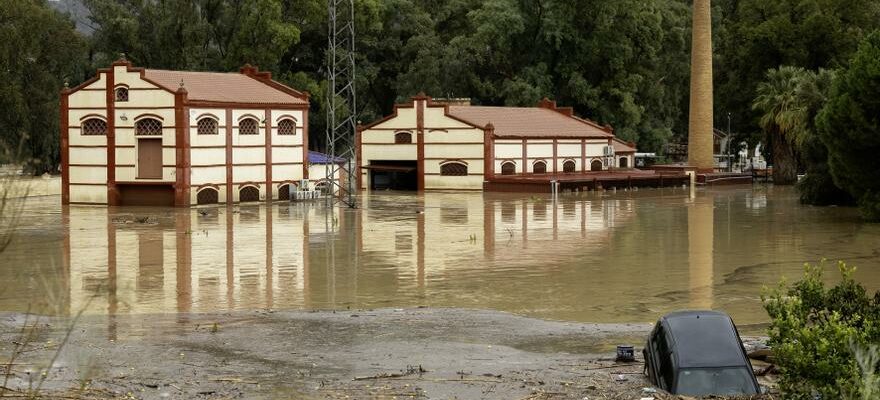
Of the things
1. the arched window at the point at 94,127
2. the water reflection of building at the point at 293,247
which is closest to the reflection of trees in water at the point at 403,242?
the water reflection of building at the point at 293,247

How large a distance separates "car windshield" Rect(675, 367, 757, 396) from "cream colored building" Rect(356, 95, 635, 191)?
2273 inches

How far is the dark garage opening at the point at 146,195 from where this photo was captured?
58.2 meters

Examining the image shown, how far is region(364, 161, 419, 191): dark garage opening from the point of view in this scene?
76.2 meters

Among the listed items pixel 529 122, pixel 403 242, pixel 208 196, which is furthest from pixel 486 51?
pixel 403 242

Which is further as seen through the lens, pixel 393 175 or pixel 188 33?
pixel 188 33

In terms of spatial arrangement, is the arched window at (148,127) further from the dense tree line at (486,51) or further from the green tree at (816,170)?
the green tree at (816,170)

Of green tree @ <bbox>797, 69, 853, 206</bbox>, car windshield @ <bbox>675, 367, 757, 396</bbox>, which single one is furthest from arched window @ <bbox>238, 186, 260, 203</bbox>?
car windshield @ <bbox>675, 367, 757, 396</bbox>

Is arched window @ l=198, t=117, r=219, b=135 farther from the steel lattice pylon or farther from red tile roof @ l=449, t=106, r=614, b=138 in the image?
red tile roof @ l=449, t=106, r=614, b=138

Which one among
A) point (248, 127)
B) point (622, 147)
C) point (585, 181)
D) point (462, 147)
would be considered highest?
point (248, 127)

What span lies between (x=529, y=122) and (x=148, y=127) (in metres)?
28.6

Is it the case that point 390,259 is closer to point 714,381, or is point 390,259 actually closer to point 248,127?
point 714,381

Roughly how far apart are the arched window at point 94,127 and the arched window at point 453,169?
22.8 metres

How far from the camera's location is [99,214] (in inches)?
2094

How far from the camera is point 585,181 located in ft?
243
